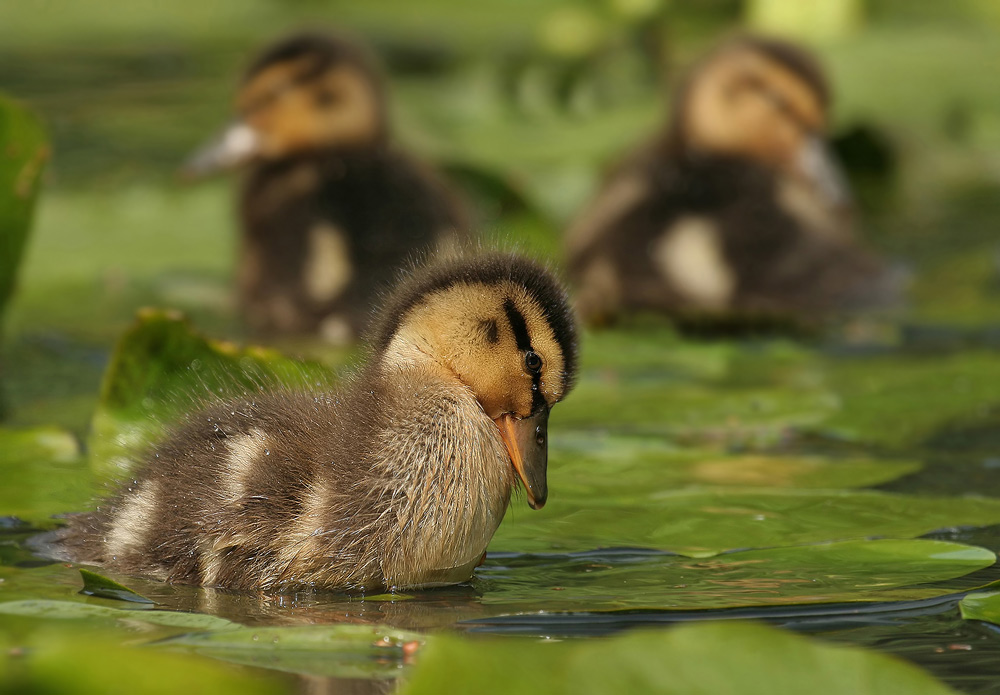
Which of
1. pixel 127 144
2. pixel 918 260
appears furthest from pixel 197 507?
pixel 127 144

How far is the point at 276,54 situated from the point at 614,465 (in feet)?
7.73

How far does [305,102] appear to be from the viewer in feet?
15.7

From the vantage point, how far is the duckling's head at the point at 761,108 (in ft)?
17.1

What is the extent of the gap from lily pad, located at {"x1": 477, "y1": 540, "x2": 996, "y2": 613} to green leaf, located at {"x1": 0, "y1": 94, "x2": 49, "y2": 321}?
4.27 feet

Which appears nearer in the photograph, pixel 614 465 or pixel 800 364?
pixel 614 465

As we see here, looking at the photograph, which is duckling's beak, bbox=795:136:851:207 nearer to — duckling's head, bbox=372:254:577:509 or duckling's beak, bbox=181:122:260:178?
duckling's beak, bbox=181:122:260:178

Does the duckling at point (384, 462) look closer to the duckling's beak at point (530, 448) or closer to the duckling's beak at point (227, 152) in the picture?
the duckling's beak at point (530, 448)

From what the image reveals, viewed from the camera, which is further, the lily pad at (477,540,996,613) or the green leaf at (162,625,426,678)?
the lily pad at (477,540,996,613)

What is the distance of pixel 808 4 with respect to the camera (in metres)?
6.49

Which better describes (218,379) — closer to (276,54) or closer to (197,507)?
(197,507)

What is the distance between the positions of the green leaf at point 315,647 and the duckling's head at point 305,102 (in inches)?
115

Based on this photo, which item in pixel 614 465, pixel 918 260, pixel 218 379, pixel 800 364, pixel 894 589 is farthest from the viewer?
pixel 918 260

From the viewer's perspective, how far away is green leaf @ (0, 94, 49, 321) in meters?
3.09

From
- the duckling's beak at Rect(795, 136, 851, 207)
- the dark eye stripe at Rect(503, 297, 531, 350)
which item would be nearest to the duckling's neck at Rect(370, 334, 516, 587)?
the dark eye stripe at Rect(503, 297, 531, 350)
